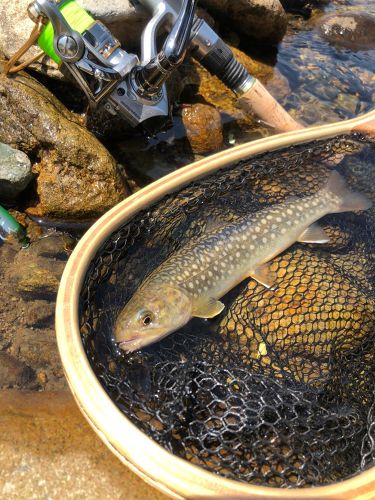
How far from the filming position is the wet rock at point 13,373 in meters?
3.07

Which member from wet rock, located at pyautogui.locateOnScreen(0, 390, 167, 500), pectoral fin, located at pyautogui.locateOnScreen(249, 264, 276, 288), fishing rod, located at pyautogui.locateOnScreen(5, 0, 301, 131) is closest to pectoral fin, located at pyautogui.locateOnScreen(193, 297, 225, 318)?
pectoral fin, located at pyautogui.locateOnScreen(249, 264, 276, 288)

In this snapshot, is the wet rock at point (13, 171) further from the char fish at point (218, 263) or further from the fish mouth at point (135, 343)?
the fish mouth at point (135, 343)

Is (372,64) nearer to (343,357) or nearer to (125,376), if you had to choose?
(343,357)

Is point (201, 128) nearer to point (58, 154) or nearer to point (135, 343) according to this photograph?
point (58, 154)

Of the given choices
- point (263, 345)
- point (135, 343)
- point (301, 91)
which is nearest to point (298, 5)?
point (301, 91)

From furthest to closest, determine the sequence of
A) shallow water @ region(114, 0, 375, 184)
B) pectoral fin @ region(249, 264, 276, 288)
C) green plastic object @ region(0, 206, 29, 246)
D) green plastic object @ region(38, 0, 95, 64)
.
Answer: shallow water @ region(114, 0, 375, 184) → green plastic object @ region(0, 206, 29, 246) → green plastic object @ region(38, 0, 95, 64) → pectoral fin @ region(249, 264, 276, 288)

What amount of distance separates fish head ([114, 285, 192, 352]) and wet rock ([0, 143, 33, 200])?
1.62 meters

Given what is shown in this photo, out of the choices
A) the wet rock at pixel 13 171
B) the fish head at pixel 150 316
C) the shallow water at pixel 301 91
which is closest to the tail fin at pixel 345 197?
the fish head at pixel 150 316

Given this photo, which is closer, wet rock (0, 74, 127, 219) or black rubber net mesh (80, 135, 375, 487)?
black rubber net mesh (80, 135, 375, 487)

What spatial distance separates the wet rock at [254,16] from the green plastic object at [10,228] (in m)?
3.77

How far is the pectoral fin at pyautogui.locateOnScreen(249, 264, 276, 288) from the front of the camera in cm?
329

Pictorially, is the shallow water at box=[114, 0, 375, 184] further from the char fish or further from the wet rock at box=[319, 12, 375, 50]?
the char fish

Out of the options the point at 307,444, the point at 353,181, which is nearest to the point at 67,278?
the point at 307,444

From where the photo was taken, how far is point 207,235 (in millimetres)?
3301
